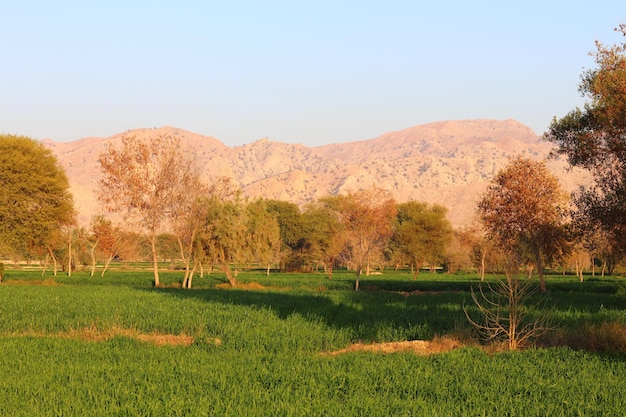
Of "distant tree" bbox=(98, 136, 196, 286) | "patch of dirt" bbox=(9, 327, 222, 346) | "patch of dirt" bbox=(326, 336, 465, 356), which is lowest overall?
"patch of dirt" bbox=(9, 327, 222, 346)

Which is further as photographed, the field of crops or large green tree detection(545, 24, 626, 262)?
large green tree detection(545, 24, 626, 262)

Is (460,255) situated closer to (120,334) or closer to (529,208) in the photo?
(529,208)

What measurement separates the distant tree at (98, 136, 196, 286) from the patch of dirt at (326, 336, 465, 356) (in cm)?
3946

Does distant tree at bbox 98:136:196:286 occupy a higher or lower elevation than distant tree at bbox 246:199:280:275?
higher

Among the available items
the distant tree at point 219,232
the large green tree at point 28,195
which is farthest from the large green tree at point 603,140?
the large green tree at point 28,195

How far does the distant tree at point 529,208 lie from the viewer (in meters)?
54.8

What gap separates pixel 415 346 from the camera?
20.8 meters

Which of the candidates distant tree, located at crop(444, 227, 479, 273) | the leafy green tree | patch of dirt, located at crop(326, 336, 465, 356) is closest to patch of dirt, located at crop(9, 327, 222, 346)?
patch of dirt, located at crop(326, 336, 465, 356)

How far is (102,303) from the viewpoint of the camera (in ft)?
108

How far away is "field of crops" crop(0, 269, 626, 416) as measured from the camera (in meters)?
11.8

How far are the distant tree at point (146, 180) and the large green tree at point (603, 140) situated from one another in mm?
33457

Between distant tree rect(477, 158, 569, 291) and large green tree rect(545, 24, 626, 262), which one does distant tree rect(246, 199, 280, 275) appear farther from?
large green tree rect(545, 24, 626, 262)

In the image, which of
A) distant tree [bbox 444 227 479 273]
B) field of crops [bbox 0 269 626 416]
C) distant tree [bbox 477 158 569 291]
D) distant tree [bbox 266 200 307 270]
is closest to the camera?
field of crops [bbox 0 269 626 416]

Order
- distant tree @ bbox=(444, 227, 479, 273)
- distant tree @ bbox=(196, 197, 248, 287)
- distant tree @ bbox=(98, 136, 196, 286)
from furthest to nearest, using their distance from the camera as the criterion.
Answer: distant tree @ bbox=(444, 227, 479, 273), distant tree @ bbox=(196, 197, 248, 287), distant tree @ bbox=(98, 136, 196, 286)
